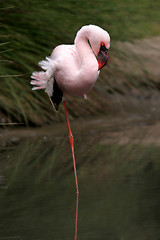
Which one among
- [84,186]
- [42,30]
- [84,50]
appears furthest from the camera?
[42,30]

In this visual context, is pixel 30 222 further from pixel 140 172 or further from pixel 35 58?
pixel 35 58

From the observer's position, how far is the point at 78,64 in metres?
3.14

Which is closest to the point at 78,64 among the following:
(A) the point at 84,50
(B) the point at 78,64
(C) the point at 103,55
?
(B) the point at 78,64

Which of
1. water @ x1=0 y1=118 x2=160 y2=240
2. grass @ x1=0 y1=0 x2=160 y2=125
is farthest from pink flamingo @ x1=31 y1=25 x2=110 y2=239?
grass @ x1=0 y1=0 x2=160 y2=125

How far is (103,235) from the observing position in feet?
6.76

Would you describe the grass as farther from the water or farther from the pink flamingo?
the pink flamingo

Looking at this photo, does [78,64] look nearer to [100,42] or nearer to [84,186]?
[100,42]

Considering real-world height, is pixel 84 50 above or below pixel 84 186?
above

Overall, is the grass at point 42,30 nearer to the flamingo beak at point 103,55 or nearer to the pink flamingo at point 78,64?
the pink flamingo at point 78,64

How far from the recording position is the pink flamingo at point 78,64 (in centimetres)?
294

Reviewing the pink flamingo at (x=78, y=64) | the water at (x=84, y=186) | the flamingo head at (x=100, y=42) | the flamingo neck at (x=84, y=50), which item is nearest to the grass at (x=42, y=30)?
the water at (x=84, y=186)

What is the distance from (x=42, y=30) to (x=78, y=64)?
48.4 inches

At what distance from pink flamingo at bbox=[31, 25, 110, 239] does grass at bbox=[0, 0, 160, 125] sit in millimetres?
791

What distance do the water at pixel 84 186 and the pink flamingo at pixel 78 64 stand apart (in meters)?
0.29
